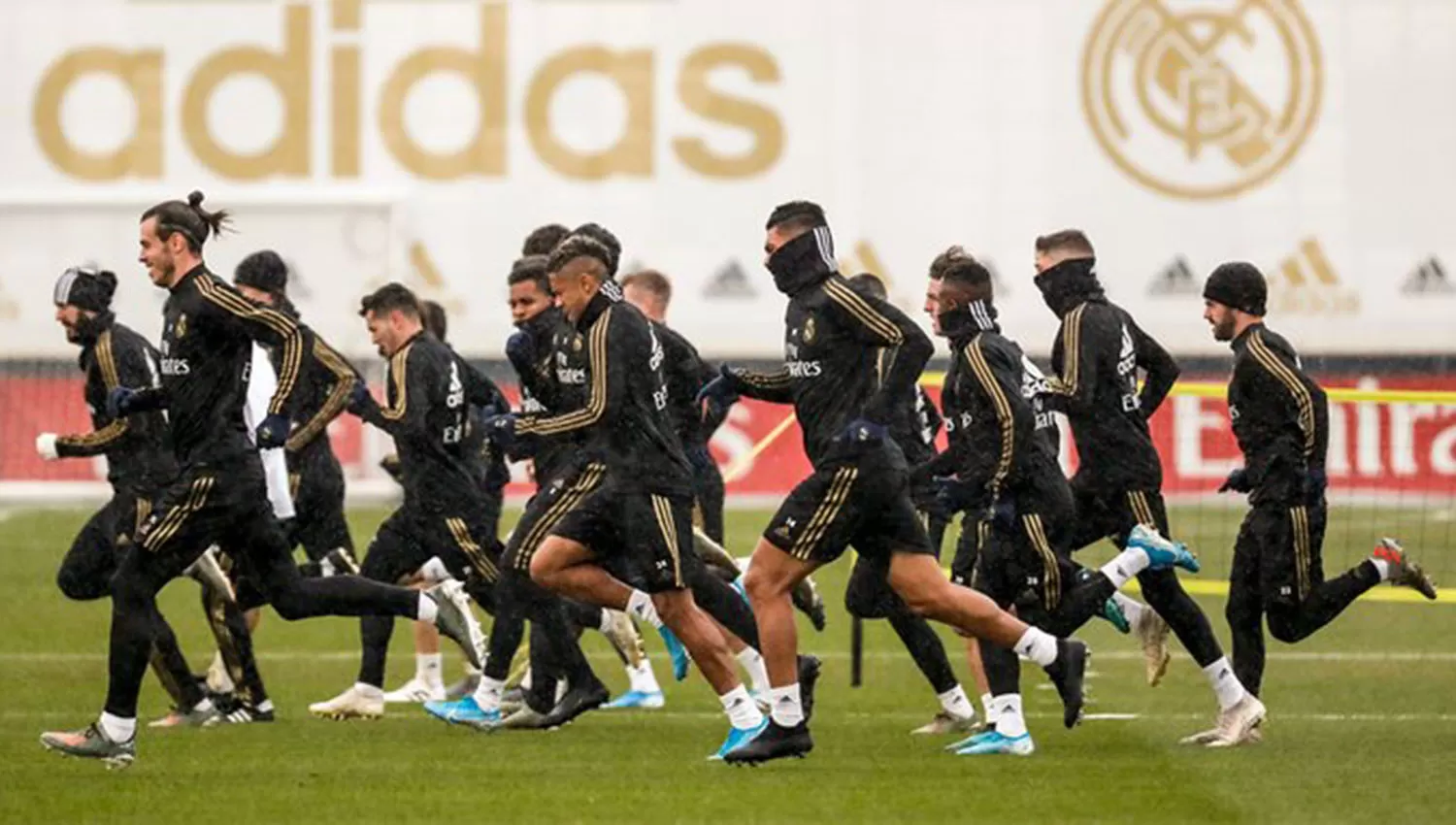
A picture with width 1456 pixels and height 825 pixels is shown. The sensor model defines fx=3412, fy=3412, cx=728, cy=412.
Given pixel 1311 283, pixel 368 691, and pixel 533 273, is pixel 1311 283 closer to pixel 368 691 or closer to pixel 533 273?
pixel 368 691

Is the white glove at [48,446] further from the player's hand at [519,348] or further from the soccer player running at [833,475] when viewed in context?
the soccer player running at [833,475]

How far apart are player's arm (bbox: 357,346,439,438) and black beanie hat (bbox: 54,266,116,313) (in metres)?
1.51

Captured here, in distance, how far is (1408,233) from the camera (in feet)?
102

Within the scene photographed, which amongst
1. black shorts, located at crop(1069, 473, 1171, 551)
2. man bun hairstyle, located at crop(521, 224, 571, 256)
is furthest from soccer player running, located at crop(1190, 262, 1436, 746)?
man bun hairstyle, located at crop(521, 224, 571, 256)

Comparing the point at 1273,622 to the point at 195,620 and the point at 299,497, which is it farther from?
A: the point at 195,620

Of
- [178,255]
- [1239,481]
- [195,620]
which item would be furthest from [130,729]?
[195,620]

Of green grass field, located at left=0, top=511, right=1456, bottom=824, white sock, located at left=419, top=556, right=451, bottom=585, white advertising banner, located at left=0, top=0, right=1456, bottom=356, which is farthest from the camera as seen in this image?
white advertising banner, located at left=0, top=0, right=1456, bottom=356

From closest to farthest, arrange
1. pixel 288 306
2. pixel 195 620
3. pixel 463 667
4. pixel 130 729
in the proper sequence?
pixel 130 729
pixel 288 306
pixel 463 667
pixel 195 620

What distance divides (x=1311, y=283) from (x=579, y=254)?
18.3m

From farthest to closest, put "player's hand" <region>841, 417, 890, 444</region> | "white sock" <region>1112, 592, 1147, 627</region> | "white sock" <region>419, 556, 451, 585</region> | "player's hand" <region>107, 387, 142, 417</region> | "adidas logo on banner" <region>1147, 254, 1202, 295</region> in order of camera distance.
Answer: "adidas logo on banner" <region>1147, 254, 1202, 295</region> < "white sock" <region>419, 556, 451, 585</region> < "white sock" <region>1112, 592, 1147, 627</region> < "player's hand" <region>107, 387, 142, 417</region> < "player's hand" <region>841, 417, 890, 444</region>

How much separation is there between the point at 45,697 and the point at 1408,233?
691 inches

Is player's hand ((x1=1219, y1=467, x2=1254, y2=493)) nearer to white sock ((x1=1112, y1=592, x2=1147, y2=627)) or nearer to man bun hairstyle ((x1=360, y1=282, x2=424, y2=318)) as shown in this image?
white sock ((x1=1112, y1=592, x2=1147, y2=627))

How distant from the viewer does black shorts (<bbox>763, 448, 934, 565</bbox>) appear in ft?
42.9

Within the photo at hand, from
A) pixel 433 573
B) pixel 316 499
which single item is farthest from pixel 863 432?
pixel 316 499
